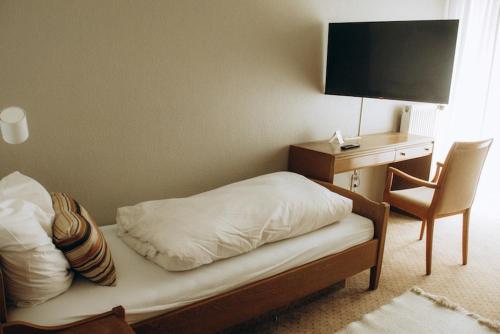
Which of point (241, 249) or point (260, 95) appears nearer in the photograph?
point (241, 249)

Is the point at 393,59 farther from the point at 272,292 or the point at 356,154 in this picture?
the point at 272,292

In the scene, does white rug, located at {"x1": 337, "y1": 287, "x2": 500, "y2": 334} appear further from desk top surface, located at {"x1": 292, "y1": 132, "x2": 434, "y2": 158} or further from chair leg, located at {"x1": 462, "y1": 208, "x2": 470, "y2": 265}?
desk top surface, located at {"x1": 292, "y1": 132, "x2": 434, "y2": 158}

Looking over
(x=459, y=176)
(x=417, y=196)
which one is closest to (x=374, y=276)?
(x=417, y=196)

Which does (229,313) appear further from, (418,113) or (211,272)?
(418,113)

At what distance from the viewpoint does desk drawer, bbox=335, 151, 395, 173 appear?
2545 mm

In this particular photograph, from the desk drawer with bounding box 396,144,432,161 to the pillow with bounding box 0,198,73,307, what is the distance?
2402 mm

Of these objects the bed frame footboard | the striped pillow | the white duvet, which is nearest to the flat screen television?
the bed frame footboard

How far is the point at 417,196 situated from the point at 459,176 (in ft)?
1.08

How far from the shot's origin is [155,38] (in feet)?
6.75

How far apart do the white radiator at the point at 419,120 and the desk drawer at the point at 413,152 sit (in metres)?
0.34

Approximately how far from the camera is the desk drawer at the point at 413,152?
2.93 meters

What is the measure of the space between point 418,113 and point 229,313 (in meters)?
2.69

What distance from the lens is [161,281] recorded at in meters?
1.48

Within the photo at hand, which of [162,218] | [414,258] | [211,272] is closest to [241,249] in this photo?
[211,272]
